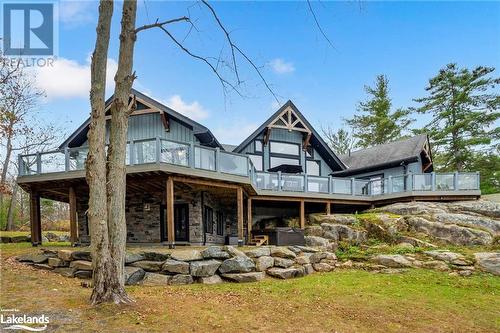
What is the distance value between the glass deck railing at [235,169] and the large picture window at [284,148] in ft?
9.65

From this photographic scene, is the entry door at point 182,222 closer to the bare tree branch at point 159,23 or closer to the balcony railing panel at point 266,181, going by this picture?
the balcony railing panel at point 266,181

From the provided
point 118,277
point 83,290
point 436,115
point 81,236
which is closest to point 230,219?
point 81,236

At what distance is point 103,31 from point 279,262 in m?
8.47

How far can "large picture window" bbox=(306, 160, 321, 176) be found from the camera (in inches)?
864

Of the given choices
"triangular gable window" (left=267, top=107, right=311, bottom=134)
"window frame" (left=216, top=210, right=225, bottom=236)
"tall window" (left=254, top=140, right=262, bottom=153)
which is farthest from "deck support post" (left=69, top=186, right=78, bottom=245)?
"triangular gable window" (left=267, top=107, right=311, bottom=134)

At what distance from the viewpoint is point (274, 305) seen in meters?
7.88

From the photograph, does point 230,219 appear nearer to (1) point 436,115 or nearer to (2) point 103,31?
(2) point 103,31

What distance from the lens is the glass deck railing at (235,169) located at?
12062 mm

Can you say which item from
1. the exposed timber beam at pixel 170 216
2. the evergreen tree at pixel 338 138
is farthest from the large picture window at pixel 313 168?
the evergreen tree at pixel 338 138

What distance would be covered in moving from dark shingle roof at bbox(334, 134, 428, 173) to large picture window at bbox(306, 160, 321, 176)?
10.1ft

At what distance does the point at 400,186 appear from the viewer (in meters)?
20.0

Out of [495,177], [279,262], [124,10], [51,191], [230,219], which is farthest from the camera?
[495,177]

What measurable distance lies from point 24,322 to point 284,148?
669 inches

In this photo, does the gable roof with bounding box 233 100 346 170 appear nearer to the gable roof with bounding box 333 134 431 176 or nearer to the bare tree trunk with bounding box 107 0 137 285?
the gable roof with bounding box 333 134 431 176
